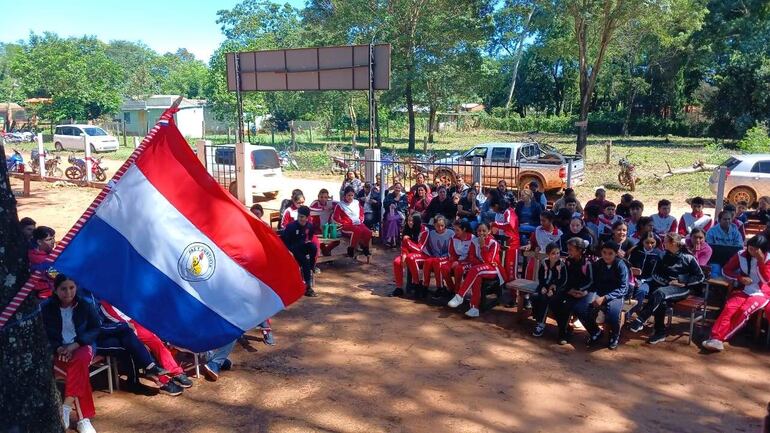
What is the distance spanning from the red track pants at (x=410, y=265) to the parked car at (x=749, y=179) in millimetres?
10453

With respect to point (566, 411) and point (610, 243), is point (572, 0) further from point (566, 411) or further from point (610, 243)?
point (566, 411)

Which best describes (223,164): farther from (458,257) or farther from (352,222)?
(458,257)

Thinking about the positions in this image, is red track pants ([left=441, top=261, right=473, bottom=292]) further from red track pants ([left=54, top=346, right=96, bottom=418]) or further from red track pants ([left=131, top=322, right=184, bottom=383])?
red track pants ([left=54, top=346, right=96, bottom=418])

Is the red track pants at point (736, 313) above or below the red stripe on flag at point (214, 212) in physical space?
below

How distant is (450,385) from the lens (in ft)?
20.0

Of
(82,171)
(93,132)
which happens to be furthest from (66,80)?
(82,171)

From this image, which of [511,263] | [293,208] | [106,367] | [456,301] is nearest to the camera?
[106,367]

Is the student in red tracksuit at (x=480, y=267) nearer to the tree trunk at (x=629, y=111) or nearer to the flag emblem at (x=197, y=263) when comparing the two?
the flag emblem at (x=197, y=263)

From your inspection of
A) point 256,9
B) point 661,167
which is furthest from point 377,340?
point 256,9

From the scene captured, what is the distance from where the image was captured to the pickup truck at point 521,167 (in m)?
17.3

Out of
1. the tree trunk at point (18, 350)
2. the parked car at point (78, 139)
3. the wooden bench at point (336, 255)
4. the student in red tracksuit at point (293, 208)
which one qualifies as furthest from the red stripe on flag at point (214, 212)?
the parked car at point (78, 139)

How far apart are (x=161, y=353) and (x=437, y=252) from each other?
4.40 m

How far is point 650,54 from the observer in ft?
142

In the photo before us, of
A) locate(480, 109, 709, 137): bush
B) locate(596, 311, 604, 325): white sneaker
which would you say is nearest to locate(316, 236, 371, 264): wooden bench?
locate(596, 311, 604, 325): white sneaker
